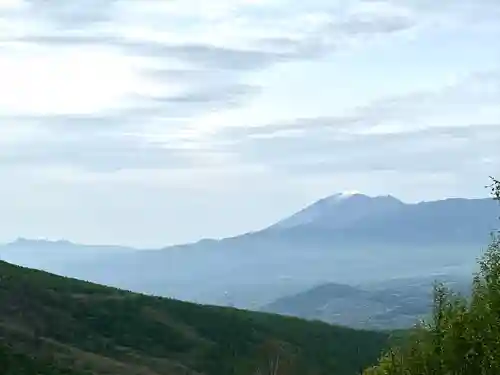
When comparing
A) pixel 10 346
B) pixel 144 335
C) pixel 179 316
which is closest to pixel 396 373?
pixel 10 346

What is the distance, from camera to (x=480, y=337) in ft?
92.0

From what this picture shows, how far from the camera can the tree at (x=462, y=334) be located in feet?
90.3

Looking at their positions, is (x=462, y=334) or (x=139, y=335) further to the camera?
(x=139, y=335)

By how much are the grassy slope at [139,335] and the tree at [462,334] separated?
49.5m

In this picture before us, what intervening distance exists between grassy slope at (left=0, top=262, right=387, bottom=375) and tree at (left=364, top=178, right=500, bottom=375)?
1949 inches

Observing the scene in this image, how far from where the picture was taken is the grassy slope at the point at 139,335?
8762cm

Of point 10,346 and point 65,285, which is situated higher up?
point 65,285

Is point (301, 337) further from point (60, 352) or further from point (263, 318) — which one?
point (60, 352)

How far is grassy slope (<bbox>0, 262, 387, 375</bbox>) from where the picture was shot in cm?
8762

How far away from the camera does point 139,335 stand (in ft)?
361

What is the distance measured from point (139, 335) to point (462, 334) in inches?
3326

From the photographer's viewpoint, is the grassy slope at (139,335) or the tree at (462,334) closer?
the tree at (462,334)

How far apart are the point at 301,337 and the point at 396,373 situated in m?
93.8

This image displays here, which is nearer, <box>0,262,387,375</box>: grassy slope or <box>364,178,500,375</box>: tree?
<box>364,178,500,375</box>: tree
